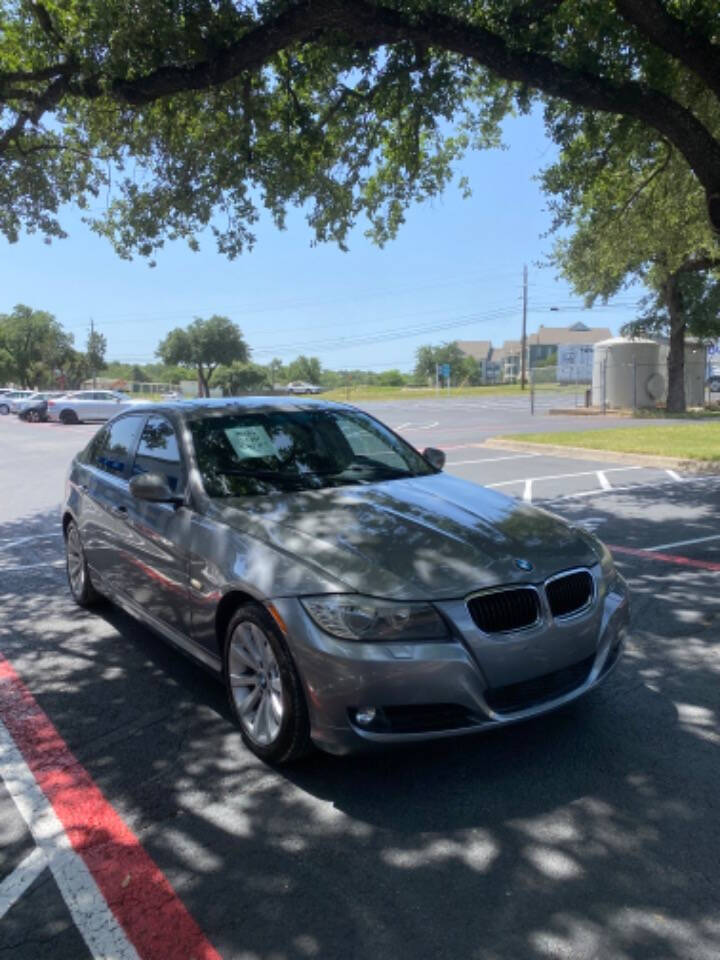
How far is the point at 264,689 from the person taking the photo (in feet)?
11.2

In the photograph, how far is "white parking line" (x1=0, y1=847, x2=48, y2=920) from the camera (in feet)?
8.34

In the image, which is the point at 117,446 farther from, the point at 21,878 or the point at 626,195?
the point at 626,195

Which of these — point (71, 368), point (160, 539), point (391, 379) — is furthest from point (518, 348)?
point (160, 539)

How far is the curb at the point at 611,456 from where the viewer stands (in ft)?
42.2

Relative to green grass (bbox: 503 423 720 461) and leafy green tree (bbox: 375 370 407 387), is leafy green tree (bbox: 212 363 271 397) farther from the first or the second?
green grass (bbox: 503 423 720 461)

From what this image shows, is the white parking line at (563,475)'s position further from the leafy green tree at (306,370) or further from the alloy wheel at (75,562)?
the leafy green tree at (306,370)

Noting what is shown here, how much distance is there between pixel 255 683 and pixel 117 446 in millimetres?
2581

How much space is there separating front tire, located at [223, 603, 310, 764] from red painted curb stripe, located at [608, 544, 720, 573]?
463 centimetres

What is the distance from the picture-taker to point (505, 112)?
11.8m

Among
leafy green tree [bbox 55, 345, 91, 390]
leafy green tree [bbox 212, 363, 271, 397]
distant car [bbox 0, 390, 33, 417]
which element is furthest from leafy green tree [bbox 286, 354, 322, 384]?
distant car [bbox 0, 390, 33, 417]

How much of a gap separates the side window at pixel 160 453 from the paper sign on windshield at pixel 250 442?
34 centimetres

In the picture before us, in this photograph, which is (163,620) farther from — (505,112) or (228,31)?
(505,112)

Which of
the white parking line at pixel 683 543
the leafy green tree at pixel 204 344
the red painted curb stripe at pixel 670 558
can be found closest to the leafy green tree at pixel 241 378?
the leafy green tree at pixel 204 344

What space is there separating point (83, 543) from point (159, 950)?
12.2 feet
